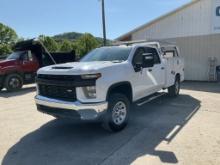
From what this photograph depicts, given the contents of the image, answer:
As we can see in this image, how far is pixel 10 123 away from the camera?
6875 mm

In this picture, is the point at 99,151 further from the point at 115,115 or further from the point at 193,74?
the point at 193,74

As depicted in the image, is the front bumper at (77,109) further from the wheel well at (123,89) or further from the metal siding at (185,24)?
the metal siding at (185,24)

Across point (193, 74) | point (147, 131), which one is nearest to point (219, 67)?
point (193, 74)

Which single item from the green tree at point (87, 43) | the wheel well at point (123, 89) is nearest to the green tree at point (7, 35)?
the green tree at point (87, 43)

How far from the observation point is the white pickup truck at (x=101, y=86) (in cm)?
511

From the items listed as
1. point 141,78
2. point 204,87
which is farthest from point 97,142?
point 204,87

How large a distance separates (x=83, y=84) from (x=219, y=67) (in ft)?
37.9

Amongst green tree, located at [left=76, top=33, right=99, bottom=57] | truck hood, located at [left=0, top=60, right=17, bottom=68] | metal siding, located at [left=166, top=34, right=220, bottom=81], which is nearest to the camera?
truck hood, located at [left=0, top=60, right=17, bottom=68]

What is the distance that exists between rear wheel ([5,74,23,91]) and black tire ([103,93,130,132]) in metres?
8.55

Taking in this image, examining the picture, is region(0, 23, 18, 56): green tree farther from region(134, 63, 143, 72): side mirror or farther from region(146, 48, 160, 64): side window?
region(134, 63, 143, 72): side mirror

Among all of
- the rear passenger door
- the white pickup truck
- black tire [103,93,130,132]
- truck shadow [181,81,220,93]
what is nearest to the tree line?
truck shadow [181,81,220,93]

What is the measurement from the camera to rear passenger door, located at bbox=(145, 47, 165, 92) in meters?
7.26

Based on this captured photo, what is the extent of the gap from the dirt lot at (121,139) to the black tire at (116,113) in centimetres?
18

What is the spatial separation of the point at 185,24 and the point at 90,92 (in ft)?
39.2
